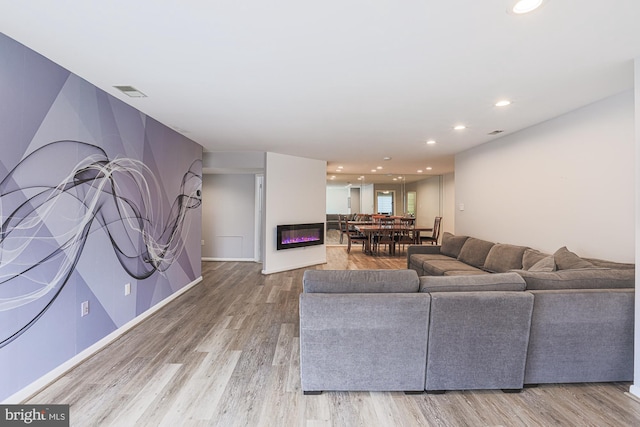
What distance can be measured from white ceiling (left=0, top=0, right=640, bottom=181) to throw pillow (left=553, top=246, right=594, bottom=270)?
153 cm

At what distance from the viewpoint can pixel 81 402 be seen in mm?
1962

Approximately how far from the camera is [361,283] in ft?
6.86

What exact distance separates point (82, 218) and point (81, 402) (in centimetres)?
142

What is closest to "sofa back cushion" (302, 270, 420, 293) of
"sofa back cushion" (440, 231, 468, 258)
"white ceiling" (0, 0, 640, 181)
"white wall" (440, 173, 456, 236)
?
"white ceiling" (0, 0, 640, 181)

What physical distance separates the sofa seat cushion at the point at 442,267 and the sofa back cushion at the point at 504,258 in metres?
0.18

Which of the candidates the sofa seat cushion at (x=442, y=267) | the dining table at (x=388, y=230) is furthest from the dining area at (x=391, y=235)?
the sofa seat cushion at (x=442, y=267)

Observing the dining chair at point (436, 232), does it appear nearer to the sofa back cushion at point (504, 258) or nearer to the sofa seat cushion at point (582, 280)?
the sofa back cushion at point (504, 258)

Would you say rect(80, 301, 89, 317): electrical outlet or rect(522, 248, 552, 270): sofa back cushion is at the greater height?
rect(522, 248, 552, 270): sofa back cushion

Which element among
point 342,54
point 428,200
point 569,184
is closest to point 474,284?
point 342,54

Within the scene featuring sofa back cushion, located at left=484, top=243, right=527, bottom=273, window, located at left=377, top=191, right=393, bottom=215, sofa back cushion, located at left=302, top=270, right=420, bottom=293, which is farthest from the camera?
window, located at left=377, top=191, right=393, bottom=215

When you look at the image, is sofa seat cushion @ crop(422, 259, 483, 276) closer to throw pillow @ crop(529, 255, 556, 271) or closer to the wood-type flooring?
throw pillow @ crop(529, 255, 556, 271)

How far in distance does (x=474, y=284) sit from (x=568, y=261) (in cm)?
146

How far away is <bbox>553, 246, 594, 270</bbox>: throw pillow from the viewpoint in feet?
8.73

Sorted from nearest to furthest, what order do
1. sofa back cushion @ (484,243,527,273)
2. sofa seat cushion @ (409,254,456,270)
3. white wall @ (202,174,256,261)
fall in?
sofa back cushion @ (484,243,527,273) → sofa seat cushion @ (409,254,456,270) → white wall @ (202,174,256,261)
